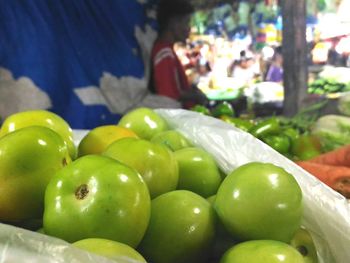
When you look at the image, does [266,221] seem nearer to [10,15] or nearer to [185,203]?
[185,203]

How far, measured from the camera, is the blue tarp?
246 centimetres

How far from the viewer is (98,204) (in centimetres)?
66

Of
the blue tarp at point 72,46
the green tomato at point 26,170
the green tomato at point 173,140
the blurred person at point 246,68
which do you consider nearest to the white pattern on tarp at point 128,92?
the blue tarp at point 72,46

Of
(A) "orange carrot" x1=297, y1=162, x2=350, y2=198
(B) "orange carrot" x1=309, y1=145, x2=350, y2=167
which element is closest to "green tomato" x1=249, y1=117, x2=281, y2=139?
(B) "orange carrot" x1=309, y1=145, x2=350, y2=167

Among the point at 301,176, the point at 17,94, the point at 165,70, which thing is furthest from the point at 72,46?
the point at 301,176

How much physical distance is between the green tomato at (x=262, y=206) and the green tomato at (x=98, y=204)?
15 cm

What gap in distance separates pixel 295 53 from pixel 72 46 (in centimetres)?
135

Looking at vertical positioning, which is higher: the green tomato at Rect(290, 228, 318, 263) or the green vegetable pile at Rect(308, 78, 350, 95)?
the green tomato at Rect(290, 228, 318, 263)

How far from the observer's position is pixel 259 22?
161 inches

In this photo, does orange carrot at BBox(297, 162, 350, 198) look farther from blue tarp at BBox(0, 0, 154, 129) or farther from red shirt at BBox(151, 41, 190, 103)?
red shirt at BBox(151, 41, 190, 103)

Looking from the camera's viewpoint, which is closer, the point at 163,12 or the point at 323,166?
the point at 323,166

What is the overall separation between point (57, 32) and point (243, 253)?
2.19 m

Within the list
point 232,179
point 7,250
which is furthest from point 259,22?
point 7,250

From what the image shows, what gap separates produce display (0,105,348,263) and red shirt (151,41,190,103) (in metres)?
2.21
